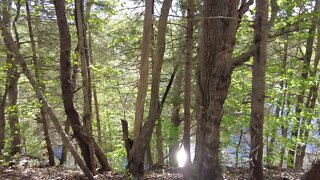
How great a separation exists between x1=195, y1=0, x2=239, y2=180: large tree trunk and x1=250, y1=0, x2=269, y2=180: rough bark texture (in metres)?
0.58

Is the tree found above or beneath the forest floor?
above

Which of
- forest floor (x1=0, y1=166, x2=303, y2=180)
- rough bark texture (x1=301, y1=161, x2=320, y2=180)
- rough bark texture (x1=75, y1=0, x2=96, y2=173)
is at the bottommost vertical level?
forest floor (x1=0, y1=166, x2=303, y2=180)

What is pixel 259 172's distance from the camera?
3977 millimetres

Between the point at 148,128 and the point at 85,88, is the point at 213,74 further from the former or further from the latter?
the point at 85,88

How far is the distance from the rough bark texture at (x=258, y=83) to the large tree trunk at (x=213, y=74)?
0.58 m

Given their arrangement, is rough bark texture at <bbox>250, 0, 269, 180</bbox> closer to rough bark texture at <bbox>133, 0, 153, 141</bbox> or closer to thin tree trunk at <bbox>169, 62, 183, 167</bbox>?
rough bark texture at <bbox>133, 0, 153, 141</bbox>

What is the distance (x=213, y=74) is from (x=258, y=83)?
86 cm

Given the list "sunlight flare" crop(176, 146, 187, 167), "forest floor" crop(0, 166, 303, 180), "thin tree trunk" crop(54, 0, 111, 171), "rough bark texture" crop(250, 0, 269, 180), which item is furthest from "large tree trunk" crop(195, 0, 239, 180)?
"thin tree trunk" crop(54, 0, 111, 171)

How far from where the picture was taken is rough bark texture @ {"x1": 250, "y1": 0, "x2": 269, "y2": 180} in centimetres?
379

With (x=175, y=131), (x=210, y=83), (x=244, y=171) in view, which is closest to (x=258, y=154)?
(x=210, y=83)

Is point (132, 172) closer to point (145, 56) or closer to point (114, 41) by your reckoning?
point (145, 56)

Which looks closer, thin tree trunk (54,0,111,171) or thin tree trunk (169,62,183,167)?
thin tree trunk (54,0,111,171)

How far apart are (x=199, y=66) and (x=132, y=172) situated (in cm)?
281

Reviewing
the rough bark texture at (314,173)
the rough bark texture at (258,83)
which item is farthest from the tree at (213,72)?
the rough bark texture at (314,173)
